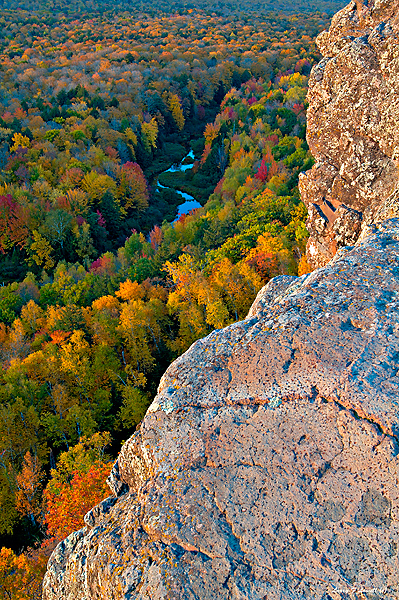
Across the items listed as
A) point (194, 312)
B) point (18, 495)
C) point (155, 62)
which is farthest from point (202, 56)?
point (18, 495)

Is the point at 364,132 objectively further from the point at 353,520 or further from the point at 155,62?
the point at 155,62

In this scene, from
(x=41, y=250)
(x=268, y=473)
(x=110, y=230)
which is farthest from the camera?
(x=110, y=230)

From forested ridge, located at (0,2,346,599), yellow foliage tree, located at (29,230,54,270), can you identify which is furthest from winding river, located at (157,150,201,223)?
yellow foliage tree, located at (29,230,54,270)

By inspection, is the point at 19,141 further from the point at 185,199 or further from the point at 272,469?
the point at 272,469

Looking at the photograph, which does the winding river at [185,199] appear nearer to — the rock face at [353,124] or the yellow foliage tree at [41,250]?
the yellow foliage tree at [41,250]

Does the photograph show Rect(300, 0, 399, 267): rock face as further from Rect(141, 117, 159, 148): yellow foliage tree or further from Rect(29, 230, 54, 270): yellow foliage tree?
Rect(141, 117, 159, 148): yellow foliage tree

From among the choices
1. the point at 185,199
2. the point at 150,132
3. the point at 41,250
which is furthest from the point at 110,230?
the point at 150,132

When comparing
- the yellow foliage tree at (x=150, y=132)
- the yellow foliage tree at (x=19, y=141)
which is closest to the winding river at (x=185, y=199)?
the yellow foliage tree at (x=150, y=132)
